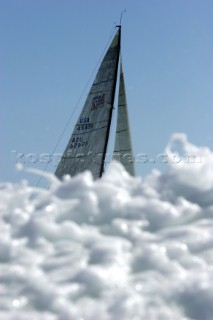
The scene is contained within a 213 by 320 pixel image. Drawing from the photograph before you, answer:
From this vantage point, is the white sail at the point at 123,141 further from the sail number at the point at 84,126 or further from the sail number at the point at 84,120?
the sail number at the point at 84,120

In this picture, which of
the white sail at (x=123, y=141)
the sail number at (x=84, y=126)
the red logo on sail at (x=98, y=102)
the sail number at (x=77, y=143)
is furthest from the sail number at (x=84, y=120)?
the white sail at (x=123, y=141)

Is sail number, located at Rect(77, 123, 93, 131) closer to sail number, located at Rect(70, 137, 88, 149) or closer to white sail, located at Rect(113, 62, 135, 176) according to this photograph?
sail number, located at Rect(70, 137, 88, 149)

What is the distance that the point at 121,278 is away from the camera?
12641 millimetres

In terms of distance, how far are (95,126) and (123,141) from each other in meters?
1.87

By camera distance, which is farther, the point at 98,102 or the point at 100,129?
the point at 98,102

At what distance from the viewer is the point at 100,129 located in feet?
119

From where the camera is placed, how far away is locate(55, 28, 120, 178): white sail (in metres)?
36.1

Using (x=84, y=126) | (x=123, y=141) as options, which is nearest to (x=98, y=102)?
(x=84, y=126)

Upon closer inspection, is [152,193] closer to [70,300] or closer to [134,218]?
[134,218]

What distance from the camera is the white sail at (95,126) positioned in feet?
118

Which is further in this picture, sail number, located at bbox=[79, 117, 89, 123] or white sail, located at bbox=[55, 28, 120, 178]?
sail number, located at bbox=[79, 117, 89, 123]

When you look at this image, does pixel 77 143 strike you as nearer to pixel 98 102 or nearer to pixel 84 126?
pixel 84 126

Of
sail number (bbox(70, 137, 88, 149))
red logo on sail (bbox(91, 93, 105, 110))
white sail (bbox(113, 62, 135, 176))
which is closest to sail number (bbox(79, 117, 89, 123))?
red logo on sail (bbox(91, 93, 105, 110))

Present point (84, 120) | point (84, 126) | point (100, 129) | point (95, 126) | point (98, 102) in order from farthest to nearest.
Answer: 1. point (84, 120)
2. point (84, 126)
3. point (98, 102)
4. point (95, 126)
5. point (100, 129)
